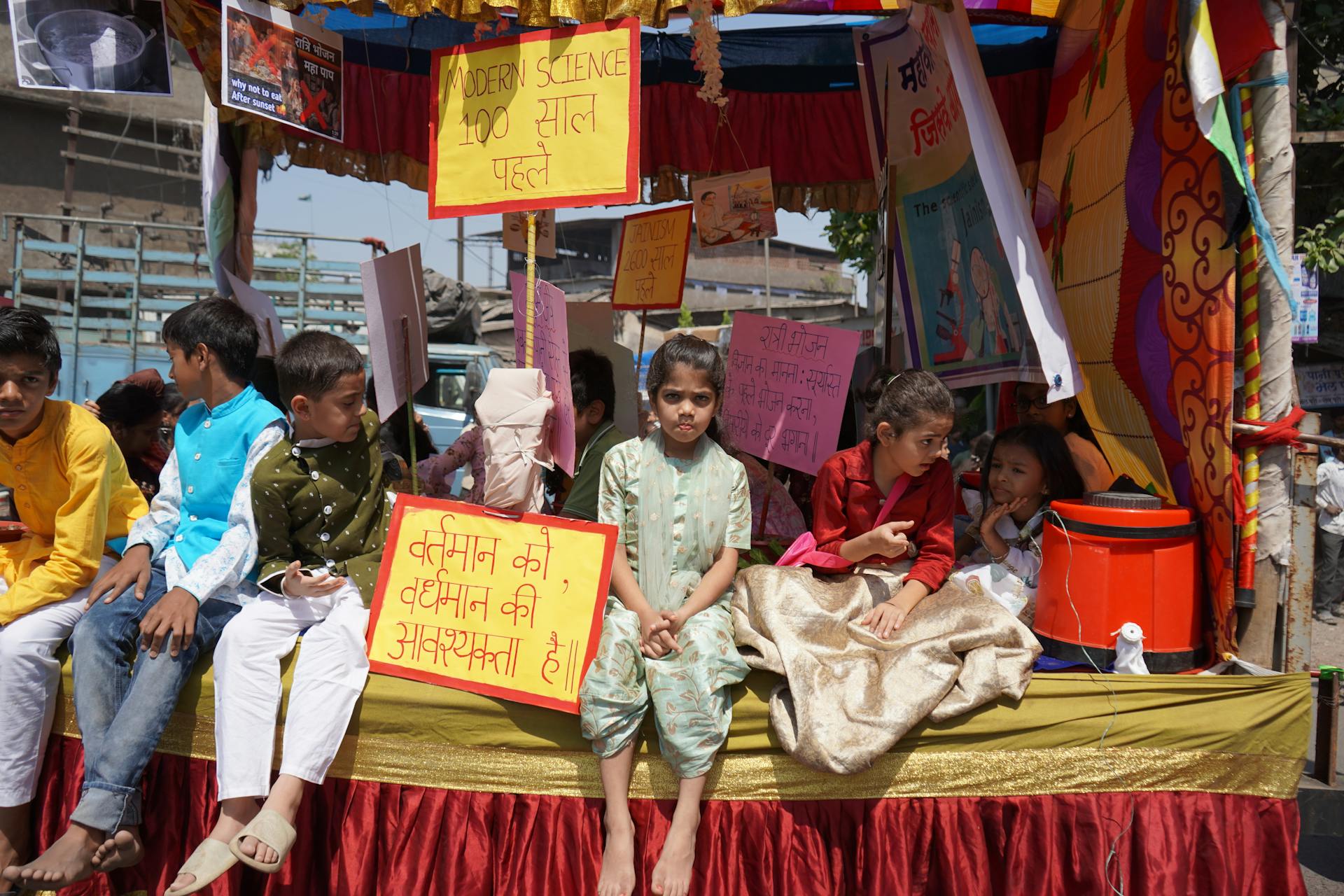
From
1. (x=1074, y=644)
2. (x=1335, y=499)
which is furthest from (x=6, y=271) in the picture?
(x=1335, y=499)

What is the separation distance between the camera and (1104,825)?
230 centimetres

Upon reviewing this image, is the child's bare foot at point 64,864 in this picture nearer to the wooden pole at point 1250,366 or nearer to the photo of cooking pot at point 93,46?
the photo of cooking pot at point 93,46

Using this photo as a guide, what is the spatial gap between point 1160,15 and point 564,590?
97.1 inches

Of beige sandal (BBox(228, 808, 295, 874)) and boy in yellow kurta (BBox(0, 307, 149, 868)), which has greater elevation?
boy in yellow kurta (BBox(0, 307, 149, 868))

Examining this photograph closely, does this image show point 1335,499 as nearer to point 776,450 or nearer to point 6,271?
point 776,450

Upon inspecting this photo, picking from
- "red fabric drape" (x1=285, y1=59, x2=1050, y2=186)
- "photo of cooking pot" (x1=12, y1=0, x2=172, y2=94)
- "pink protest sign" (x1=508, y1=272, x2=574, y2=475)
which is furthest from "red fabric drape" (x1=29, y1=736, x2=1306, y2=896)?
"red fabric drape" (x1=285, y1=59, x2=1050, y2=186)

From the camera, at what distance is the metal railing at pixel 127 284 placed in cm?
1038

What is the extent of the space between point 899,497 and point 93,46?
3.15 metres

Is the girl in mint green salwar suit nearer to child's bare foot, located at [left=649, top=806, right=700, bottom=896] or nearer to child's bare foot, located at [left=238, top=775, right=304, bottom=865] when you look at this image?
child's bare foot, located at [left=649, top=806, right=700, bottom=896]

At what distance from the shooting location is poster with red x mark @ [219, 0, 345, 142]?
278 centimetres

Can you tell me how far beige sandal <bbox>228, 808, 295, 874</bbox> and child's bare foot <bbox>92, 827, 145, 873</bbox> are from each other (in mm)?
311

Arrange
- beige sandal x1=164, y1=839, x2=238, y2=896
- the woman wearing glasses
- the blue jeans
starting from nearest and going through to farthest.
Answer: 1. beige sandal x1=164, y1=839, x2=238, y2=896
2. the blue jeans
3. the woman wearing glasses

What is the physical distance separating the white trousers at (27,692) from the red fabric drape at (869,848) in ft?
2.04

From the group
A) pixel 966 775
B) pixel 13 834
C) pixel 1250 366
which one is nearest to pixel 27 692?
pixel 13 834
